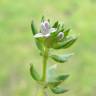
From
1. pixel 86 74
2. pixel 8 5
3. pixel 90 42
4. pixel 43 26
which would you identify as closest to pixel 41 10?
pixel 8 5

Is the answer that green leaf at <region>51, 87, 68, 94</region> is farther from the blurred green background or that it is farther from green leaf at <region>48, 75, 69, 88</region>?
the blurred green background

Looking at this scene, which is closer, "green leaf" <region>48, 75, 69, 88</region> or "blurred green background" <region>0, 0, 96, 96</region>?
"green leaf" <region>48, 75, 69, 88</region>

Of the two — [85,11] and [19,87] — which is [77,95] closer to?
[19,87]

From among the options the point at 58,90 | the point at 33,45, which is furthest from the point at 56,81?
the point at 33,45

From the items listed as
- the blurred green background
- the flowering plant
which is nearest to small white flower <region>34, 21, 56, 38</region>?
the flowering plant

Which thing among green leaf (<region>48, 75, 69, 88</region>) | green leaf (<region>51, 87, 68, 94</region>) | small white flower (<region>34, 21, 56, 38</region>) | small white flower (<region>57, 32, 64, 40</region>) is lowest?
green leaf (<region>51, 87, 68, 94</region>)

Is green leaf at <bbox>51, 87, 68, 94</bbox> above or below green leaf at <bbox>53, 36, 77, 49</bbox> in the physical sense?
below

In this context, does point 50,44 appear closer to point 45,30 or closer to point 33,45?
point 45,30

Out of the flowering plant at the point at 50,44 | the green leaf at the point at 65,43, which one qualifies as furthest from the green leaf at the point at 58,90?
the green leaf at the point at 65,43
